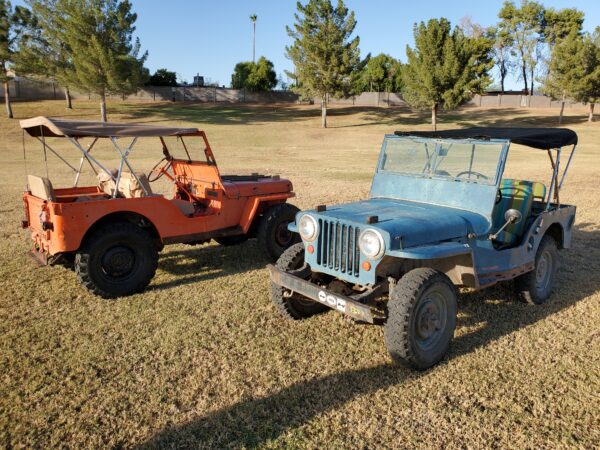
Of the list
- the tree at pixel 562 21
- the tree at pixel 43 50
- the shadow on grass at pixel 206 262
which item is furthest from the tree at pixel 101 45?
the tree at pixel 562 21

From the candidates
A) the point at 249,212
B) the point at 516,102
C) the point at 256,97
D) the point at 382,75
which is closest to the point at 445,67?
the point at 382,75

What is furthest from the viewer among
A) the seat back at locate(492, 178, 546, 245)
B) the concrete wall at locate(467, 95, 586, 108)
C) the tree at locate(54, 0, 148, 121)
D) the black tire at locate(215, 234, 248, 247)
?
the concrete wall at locate(467, 95, 586, 108)

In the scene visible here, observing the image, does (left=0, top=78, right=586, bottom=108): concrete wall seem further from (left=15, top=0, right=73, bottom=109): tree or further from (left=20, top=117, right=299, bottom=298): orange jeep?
(left=20, top=117, right=299, bottom=298): orange jeep

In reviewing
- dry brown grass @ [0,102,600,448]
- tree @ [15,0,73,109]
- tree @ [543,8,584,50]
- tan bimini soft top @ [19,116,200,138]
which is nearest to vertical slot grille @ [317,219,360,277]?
dry brown grass @ [0,102,600,448]

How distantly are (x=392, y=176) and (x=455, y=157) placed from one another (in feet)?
2.36

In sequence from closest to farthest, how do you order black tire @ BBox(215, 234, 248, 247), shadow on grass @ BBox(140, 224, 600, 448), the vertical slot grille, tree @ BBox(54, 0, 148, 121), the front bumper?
shadow on grass @ BBox(140, 224, 600, 448) < the front bumper < the vertical slot grille < black tire @ BBox(215, 234, 248, 247) < tree @ BBox(54, 0, 148, 121)

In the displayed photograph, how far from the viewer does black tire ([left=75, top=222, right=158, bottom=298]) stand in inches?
211

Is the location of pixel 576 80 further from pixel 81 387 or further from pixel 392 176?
pixel 81 387

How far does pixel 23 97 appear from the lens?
46500 millimetres

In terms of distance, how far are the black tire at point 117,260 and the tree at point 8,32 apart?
3557 cm

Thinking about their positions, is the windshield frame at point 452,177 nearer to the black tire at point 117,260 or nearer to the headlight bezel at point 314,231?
the headlight bezel at point 314,231

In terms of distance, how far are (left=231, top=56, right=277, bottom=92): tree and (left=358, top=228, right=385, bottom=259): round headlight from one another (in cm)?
5388

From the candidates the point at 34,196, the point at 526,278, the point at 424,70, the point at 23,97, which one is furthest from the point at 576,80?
the point at 23,97

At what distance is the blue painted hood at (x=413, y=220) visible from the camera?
3882 millimetres
